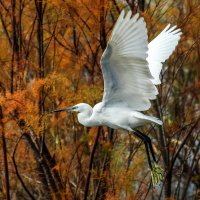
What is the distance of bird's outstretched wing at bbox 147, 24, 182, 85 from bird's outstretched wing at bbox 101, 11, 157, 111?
61 centimetres

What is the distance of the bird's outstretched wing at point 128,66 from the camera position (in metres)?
4.54

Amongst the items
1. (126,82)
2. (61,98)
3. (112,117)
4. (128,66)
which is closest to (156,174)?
(112,117)

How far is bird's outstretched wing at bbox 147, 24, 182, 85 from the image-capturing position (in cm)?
596

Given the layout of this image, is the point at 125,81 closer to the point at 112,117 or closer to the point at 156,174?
the point at 112,117

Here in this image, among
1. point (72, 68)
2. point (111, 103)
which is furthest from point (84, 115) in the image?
point (72, 68)

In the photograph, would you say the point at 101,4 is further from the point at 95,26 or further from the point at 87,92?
the point at 87,92

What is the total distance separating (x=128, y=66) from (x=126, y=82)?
0.89 ft

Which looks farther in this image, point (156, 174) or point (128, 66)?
point (156, 174)

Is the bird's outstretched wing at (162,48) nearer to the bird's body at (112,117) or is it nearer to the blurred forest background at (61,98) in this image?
the blurred forest background at (61,98)

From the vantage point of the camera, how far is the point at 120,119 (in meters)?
5.45

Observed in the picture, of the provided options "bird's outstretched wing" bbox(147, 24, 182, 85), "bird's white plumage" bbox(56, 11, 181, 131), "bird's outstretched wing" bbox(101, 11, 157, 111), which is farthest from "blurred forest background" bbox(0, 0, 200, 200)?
"bird's outstretched wing" bbox(101, 11, 157, 111)

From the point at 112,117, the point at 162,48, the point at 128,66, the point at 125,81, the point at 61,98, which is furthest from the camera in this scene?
the point at 61,98

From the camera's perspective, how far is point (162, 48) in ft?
19.9

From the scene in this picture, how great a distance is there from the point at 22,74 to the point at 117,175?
169 centimetres
